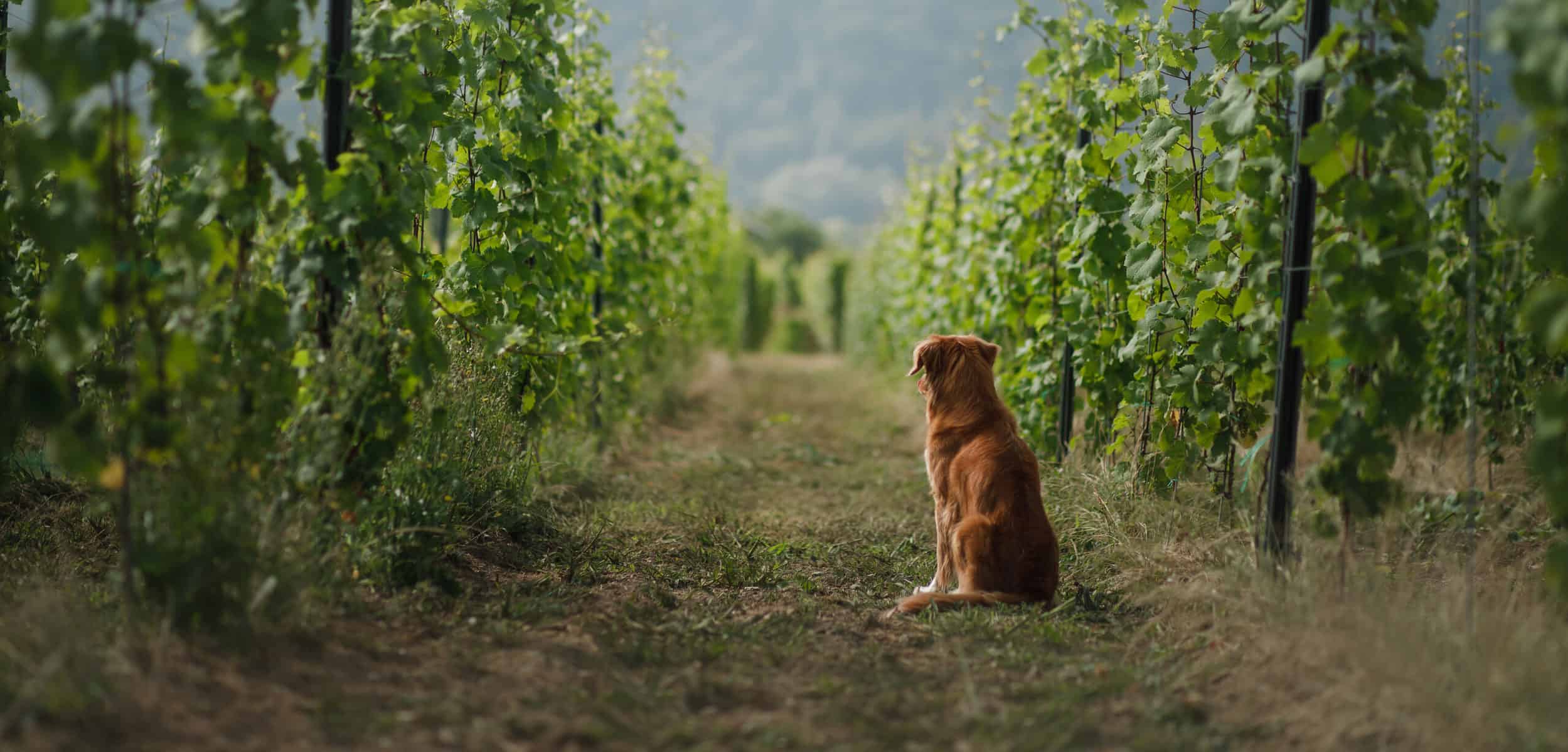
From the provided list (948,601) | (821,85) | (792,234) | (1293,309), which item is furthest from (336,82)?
(821,85)

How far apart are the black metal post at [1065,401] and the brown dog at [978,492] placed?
1.53m

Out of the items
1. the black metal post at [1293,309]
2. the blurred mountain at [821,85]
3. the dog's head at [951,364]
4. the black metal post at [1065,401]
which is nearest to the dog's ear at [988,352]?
the dog's head at [951,364]

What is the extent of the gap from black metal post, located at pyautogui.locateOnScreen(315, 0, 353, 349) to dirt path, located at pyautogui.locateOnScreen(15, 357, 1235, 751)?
38.2 inches

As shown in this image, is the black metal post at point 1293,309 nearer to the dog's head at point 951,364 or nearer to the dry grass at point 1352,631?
the dry grass at point 1352,631

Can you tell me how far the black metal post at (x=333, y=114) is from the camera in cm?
297

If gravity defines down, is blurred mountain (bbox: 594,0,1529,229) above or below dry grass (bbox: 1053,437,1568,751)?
above

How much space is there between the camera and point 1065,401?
5289mm

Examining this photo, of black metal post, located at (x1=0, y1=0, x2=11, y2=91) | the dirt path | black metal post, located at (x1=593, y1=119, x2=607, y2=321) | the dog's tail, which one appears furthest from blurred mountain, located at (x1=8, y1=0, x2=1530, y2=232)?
the dog's tail

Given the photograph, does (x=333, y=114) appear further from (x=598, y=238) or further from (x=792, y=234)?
(x=792, y=234)

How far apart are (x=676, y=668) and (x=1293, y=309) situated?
2.31m

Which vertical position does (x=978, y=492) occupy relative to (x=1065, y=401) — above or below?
below

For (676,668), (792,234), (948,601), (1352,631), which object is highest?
(792,234)

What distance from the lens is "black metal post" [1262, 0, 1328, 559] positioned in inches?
120

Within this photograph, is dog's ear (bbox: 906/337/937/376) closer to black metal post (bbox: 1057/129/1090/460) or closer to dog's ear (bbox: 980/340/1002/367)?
dog's ear (bbox: 980/340/1002/367)
